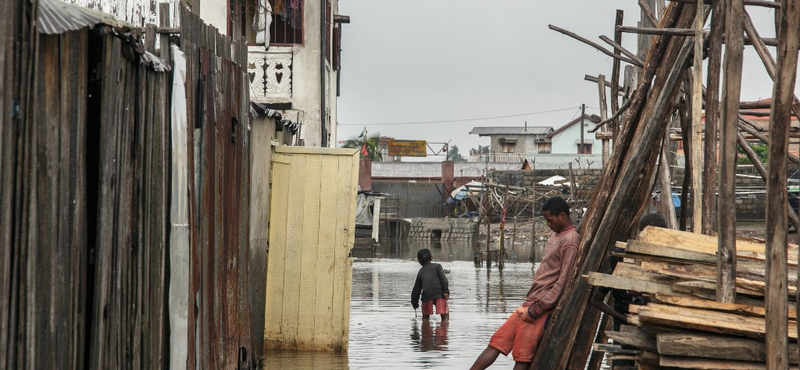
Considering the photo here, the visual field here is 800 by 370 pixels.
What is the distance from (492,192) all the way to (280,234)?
1579 inches

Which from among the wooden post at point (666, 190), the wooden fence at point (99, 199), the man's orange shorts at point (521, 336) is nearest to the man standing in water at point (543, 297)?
the man's orange shorts at point (521, 336)

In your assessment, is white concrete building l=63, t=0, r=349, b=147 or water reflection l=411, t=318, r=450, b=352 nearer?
water reflection l=411, t=318, r=450, b=352

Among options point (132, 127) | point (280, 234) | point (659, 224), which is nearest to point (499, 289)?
point (280, 234)

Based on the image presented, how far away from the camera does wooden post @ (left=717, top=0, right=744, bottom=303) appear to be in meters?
5.78

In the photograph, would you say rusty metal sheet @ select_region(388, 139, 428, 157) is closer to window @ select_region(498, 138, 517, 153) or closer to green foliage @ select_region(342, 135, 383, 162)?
green foliage @ select_region(342, 135, 383, 162)

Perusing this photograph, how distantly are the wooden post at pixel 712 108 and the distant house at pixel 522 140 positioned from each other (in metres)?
78.0

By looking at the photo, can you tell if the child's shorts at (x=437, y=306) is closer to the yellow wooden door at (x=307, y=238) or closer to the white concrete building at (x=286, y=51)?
the white concrete building at (x=286, y=51)

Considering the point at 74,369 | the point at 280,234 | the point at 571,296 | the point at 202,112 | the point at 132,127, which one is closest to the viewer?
the point at 74,369

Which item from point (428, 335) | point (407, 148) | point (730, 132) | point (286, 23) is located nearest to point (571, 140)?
point (407, 148)

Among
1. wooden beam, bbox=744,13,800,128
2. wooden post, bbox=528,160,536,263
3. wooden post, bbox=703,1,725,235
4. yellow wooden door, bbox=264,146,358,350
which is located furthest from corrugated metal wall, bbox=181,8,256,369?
wooden post, bbox=528,160,536,263

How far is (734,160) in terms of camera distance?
5.84 metres

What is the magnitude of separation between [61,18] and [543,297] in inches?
203

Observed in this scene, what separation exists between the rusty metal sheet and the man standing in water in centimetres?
6733

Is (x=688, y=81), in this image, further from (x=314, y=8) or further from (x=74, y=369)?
(x=314, y=8)
